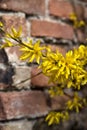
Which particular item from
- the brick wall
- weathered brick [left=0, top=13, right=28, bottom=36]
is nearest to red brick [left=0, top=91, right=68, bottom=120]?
the brick wall

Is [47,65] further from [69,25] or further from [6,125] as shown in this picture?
[69,25]

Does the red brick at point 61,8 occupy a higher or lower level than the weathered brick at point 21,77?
higher

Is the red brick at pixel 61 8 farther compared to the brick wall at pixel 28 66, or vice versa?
the red brick at pixel 61 8

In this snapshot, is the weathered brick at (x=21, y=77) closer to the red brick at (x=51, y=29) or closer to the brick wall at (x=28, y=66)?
the brick wall at (x=28, y=66)

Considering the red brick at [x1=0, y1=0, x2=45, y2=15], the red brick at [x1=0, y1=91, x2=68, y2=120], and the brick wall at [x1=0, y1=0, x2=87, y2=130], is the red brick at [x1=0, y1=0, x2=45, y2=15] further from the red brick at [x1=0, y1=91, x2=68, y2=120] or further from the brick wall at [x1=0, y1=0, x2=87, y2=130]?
the red brick at [x1=0, y1=91, x2=68, y2=120]

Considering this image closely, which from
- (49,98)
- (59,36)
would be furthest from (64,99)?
(59,36)

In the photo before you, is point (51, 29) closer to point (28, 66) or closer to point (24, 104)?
point (28, 66)

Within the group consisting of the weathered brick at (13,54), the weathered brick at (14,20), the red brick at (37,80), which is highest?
the weathered brick at (14,20)

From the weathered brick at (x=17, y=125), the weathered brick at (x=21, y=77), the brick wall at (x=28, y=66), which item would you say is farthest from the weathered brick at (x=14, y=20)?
the weathered brick at (x=17, y=125)
